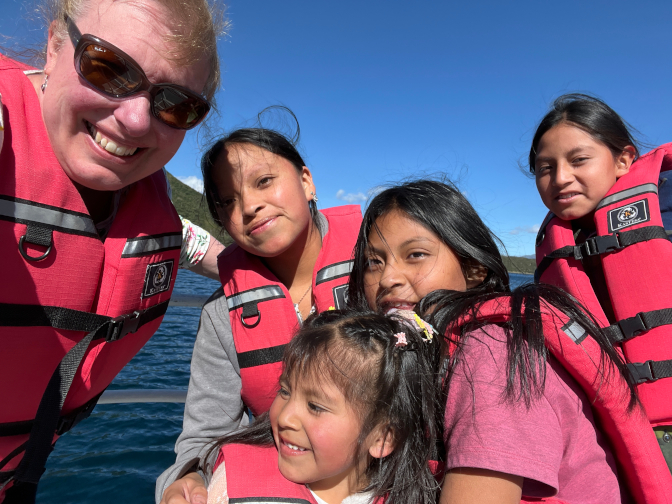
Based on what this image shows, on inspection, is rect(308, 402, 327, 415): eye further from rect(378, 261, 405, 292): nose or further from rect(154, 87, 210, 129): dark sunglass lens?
rect(154, 87, 210, 129): dark sunglass lens

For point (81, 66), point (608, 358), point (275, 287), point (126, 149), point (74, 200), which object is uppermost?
point (81, 66)

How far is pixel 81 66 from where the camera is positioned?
1.55 metres

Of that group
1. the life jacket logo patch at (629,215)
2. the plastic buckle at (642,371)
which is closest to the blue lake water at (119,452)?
the life jacket logo patch at (629,215)

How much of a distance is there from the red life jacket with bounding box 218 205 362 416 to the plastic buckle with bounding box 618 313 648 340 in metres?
1.41

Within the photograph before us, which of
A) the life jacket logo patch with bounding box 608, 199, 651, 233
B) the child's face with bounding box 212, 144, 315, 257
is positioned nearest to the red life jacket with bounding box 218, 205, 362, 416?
the child's face with bounding box 212, 144, 315, 257

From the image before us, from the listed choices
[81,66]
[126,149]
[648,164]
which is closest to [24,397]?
[126,149]

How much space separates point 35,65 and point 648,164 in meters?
3.30

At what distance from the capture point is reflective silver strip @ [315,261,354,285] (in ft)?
7.52

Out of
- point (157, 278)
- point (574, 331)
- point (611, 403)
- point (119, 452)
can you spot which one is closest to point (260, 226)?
point (157, 278)

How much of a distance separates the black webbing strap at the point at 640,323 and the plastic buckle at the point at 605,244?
0.38 m

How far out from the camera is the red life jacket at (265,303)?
211 cm

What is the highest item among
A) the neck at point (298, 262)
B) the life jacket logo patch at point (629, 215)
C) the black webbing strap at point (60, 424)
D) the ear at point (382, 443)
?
the life jacket logo patch at point (629, 215)

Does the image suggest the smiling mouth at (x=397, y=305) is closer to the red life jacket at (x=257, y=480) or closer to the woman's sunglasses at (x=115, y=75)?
the red life jacket at (x=257, y=480)

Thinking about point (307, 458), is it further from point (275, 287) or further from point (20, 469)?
point (20, 469)
